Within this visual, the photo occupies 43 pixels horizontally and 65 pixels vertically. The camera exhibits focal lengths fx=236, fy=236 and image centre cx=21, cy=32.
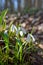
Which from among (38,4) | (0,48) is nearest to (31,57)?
(0,48)

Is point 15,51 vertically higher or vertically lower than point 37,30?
higher

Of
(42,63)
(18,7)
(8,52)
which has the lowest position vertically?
(18,7)

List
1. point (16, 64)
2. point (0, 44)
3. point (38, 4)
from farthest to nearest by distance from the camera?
point (38, 4) → point (0, 44) → point (16, 64)

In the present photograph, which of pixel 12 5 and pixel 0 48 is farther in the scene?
pixel 12 5

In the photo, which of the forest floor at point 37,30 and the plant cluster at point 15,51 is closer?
the plant cluster at point 15,51

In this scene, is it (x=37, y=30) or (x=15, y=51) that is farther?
(x=37, y=30)

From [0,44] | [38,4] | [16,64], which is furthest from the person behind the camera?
[38,4]

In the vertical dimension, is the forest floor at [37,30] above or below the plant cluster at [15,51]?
below

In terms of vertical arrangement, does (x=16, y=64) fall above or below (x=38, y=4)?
above

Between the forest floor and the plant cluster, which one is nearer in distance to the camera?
the plant cluster

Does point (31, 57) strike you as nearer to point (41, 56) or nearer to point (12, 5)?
point (41, 56)

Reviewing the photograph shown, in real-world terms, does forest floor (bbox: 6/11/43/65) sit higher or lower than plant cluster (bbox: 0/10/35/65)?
lower
